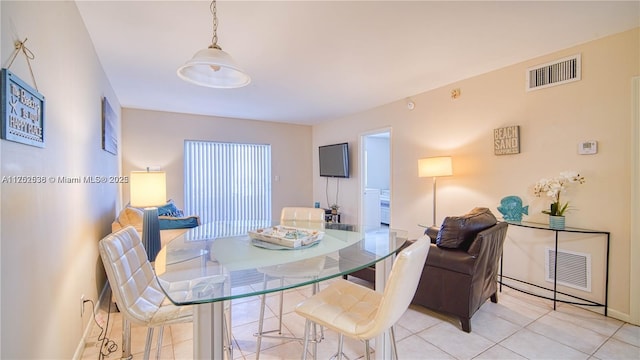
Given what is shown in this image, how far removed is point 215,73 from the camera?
1858 mm

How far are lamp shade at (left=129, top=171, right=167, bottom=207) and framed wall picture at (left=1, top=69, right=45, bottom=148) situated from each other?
1593 millimetres

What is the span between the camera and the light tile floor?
194cm

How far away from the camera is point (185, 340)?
6.91 ft

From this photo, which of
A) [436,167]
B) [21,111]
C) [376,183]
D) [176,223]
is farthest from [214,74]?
[376,183]

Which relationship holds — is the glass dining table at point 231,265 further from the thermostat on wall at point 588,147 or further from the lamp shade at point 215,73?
the thermostat on wall at point 588,147

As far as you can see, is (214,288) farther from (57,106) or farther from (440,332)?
(440,332)

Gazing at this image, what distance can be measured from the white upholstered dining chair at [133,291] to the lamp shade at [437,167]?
114 inches

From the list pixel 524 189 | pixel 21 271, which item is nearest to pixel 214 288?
pixel 21 271

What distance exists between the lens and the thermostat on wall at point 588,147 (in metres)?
2.48

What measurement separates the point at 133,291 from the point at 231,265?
505 mm

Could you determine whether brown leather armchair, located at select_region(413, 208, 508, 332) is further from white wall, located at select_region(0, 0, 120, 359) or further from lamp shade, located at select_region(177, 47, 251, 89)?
white wall, located at select_region(0, 0, 120, 359)

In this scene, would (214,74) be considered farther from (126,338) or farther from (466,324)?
(466,324)

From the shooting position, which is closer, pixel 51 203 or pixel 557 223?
pixel 51 203

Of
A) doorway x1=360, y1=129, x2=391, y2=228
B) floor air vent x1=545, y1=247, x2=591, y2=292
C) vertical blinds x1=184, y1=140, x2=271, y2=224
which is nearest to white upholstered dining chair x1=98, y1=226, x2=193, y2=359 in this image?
floor air vent x1=545, y1=247, x2=591, y2=292
